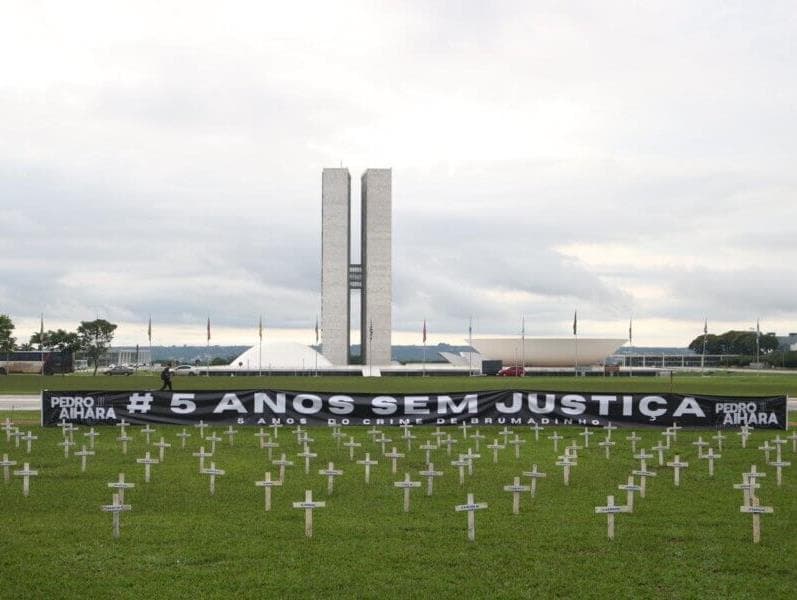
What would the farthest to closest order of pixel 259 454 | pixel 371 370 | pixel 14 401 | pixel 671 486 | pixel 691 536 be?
pixel 371 370 → pixel 14 401 → pixel 259 454 → pixel 671 486 → pixel 691 536

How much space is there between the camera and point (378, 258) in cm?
11956

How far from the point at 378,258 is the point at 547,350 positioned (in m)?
25.0

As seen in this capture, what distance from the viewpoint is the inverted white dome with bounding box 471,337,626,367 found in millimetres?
122438

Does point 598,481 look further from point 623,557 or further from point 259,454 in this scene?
point 259,454

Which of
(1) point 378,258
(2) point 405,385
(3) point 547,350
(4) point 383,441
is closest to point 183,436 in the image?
(4) point 383,441

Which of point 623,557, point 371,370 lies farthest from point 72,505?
point 371,370

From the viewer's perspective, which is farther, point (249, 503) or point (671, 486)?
point (671, 486)

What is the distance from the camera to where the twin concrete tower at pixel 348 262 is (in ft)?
391

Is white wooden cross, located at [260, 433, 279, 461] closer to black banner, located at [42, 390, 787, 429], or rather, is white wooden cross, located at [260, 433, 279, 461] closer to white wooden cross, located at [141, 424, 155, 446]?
white wooden cross, located at [141, 424, 155, 446]

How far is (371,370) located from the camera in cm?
10325

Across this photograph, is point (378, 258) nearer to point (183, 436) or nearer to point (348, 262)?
point (348, 262)

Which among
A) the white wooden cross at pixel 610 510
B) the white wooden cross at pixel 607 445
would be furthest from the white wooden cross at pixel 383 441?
the white wooden cross at pixel 610 510

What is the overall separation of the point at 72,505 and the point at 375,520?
230 inches

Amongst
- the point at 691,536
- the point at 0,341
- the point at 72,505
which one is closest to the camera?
the point at 691,536
